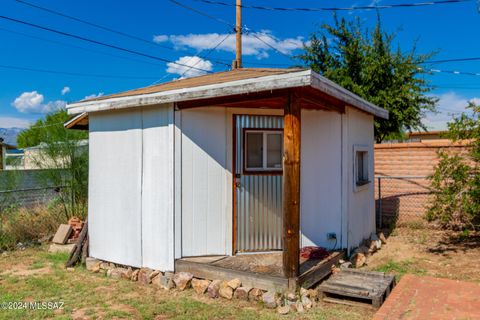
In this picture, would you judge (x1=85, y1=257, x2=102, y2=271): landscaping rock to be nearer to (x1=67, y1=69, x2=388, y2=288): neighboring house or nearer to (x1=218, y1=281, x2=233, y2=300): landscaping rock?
(x1=67, y1=69, x2=388, y2=288): neighboring house

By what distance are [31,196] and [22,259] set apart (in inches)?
103

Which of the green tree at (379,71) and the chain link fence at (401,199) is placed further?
the green tree at (379,71)

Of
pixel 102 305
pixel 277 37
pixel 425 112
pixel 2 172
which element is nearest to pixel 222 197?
pixel 102 305

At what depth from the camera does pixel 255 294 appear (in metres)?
4.46

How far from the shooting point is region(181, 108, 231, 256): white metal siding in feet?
17.1

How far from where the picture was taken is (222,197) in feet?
18.0

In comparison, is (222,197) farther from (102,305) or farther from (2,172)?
(2,172)

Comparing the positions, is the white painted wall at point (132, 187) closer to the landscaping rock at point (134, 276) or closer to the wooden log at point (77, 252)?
the landscaping rock at point (134, 276)

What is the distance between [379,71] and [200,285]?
1007 centimetres

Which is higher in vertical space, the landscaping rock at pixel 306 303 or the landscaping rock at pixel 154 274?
the landscaping rock at pixel 154 274

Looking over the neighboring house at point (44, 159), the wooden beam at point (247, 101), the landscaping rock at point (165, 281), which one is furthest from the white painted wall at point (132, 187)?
the neighboring house at point (44, 159)

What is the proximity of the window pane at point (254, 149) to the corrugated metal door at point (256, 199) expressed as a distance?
0.30 ft

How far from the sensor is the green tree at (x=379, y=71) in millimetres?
12438

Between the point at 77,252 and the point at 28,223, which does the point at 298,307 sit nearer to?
the point at 77,252
